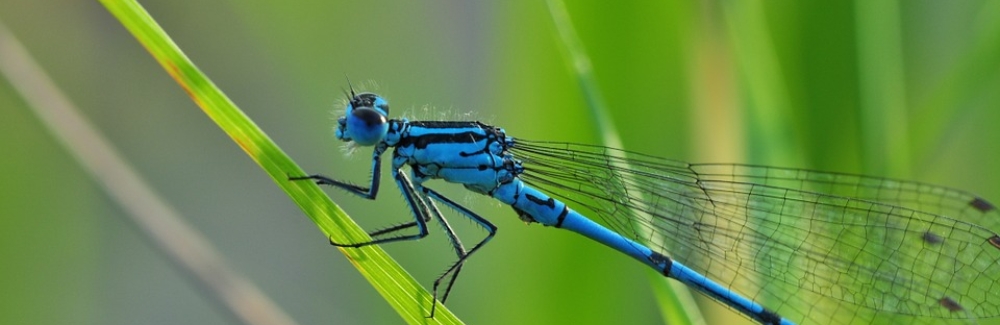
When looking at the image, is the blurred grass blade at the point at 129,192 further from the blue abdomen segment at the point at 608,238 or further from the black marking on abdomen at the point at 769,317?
the black marking on abdomen at the point at 769,317

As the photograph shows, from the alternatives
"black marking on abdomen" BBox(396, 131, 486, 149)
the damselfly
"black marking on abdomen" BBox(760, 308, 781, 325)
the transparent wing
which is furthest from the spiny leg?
"black marking on abdomen" BBox(760, 308, 781, 325)

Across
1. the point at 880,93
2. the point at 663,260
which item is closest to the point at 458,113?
the point at 663,260

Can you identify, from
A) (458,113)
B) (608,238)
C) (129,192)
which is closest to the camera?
(129,192)

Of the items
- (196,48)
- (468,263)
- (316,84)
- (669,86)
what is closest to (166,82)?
(196,48)

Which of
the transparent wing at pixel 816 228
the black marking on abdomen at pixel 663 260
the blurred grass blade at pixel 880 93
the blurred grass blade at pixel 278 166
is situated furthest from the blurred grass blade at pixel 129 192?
the blurred grass blade at pixel 880 93

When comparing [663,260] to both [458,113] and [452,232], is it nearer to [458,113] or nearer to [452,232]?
[452,232]
